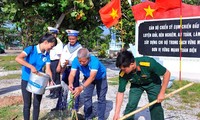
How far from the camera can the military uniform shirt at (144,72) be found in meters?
3.48

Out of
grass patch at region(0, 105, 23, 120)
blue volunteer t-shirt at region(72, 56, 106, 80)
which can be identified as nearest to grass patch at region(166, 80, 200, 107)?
blue volunteer t-shirt at region(72, 56, 106, 80)

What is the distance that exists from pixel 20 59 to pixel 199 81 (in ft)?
25.2

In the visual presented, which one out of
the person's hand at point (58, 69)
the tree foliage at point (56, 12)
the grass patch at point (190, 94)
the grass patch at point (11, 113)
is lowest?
the grass patch at point (190, 94)

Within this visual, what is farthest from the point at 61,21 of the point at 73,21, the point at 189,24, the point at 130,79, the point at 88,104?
the point at 130,79

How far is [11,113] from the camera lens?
213 inches

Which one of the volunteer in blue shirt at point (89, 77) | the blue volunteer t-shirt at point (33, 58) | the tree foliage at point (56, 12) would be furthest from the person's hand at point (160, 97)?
the tree foliage at point (56, 12)

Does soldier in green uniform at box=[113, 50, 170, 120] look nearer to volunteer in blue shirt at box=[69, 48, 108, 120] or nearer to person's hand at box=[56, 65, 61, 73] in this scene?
volunteer in blue shirt at box=[69, 48, 108, 120]

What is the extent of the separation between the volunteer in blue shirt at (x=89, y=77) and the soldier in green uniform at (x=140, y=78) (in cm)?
56

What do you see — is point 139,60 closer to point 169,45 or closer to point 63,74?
point 63,74

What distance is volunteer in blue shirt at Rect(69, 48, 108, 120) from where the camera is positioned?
13.2ft

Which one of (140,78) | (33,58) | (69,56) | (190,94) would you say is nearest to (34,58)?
(33,58)

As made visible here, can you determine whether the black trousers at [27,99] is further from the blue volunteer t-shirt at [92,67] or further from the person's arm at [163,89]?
the person's arm at [163,89]

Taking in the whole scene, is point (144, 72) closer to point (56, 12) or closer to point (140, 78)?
point (140, 78)

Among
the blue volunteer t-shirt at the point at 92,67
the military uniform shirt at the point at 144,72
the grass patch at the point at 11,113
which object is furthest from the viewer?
the grass patch at the point at 11,113
